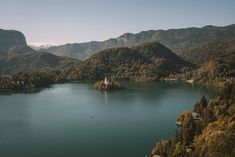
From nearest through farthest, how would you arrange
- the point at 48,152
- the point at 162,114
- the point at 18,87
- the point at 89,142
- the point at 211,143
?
the point at 211,143 → the point at 48,152 → the point at 89,142 → the point at 162,114 → the point at 18,87

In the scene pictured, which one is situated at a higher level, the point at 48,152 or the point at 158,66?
the point at 158,66

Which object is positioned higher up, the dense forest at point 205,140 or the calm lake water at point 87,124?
the dense forest at point 205,140

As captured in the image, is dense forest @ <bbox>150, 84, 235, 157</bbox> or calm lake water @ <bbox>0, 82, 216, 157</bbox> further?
calm lake water @ <bbox>0, 82, 216, 157</bbox>

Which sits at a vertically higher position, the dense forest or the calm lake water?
the dense forest

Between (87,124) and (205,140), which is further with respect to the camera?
(87,124)

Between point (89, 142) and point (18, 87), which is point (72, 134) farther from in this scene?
point (18, 87)

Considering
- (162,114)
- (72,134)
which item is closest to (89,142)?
(72,134)

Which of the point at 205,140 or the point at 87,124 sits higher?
the point at 205,140

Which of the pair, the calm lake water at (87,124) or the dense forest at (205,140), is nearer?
the dense forest at (205,140)
